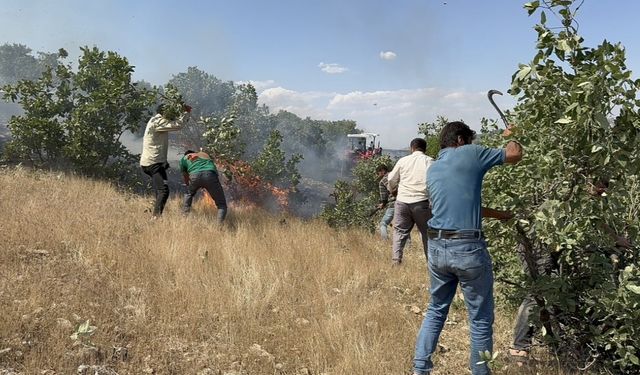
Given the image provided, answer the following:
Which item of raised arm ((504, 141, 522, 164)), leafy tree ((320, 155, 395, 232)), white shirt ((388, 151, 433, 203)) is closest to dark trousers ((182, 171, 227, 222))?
white shirt ((388, 151, 433, 203))

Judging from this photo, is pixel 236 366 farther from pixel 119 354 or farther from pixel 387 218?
pixel 387 218

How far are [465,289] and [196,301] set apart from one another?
214 centimetres

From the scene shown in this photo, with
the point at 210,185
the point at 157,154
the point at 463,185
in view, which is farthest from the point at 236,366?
the point at 157,154

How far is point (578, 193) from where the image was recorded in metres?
2.72

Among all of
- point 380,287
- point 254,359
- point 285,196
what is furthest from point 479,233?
point 285,196

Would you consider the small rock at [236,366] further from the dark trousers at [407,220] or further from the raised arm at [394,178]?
the raised arm at [394,178]

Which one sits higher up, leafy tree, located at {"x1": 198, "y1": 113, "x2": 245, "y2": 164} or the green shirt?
leafy tree, located at {"x1": 198, "y1": 113, "x2": 245, "y2": 164}

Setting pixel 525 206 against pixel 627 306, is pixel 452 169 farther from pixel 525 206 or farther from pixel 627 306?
pixel 627 306

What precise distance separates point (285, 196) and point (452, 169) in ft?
33.4

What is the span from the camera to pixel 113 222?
588cm

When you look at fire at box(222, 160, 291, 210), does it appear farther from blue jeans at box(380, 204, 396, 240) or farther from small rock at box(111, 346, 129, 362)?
small rock at box(111, 346, 129, 362)

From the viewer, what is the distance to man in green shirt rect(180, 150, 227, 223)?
6527 mm

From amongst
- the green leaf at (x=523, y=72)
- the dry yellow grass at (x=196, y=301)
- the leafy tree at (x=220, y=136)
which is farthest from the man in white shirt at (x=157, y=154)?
the green leaf at (x=523, y=72)

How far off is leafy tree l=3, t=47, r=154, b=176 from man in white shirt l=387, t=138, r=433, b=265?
5.75 m
